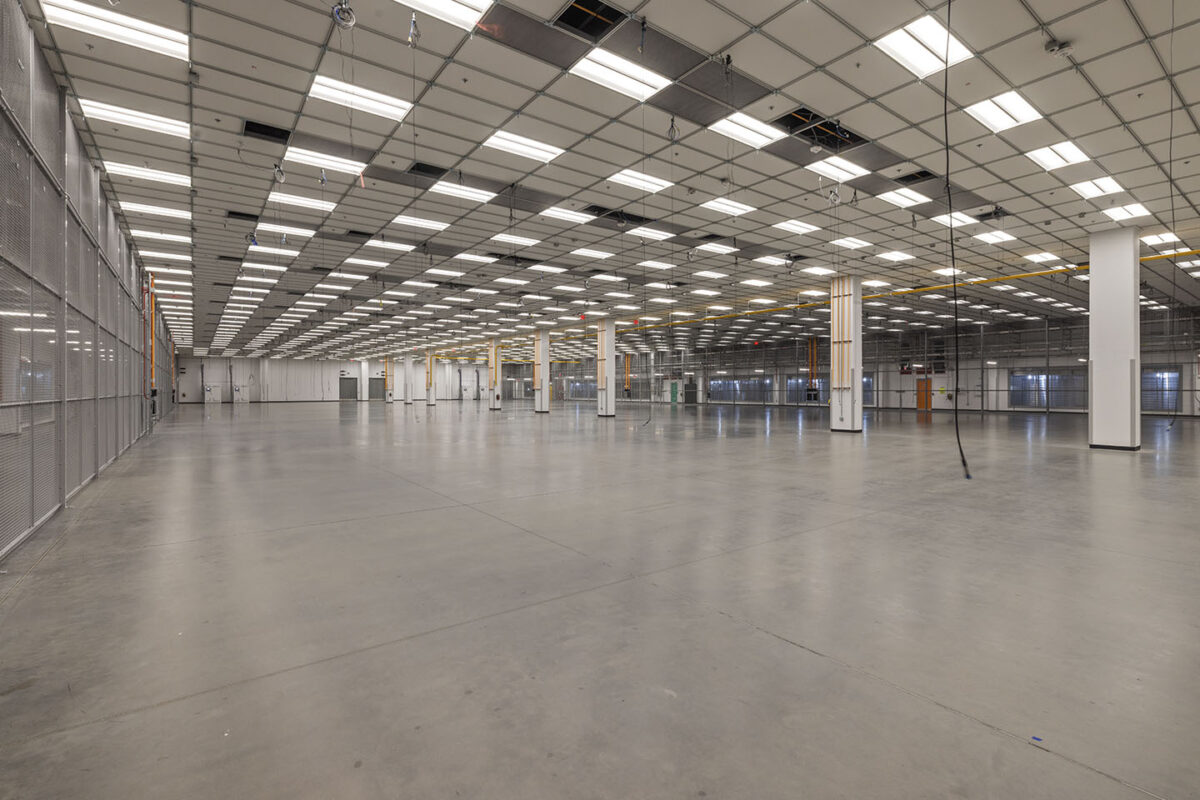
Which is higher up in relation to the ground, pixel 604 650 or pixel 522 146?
pixel 522 146

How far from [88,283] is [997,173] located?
1642 centimetres

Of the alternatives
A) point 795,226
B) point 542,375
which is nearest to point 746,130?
point 795,226

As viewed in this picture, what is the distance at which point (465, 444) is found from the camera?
15.5m

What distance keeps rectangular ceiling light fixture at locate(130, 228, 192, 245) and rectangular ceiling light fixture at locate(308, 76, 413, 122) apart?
10.1 meters

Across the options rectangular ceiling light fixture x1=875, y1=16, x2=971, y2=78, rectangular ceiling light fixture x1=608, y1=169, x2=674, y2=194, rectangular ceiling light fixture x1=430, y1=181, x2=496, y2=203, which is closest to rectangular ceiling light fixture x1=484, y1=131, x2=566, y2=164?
rectangular ceiling light fixture x1=608, y1=169, x2=674, y2=194

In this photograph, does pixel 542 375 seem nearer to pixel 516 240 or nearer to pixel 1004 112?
pixel 516 240

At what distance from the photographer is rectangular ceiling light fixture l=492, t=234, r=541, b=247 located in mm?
15555

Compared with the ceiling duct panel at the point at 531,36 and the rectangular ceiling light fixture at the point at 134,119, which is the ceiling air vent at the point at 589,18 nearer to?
the ceiling duct panel at the point at 531,36

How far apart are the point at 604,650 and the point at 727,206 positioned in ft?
39.3

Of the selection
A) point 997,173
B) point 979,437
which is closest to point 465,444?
point 997,173

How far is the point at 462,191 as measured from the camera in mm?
12141

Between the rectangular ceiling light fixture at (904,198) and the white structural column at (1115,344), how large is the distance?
6193 millimetres

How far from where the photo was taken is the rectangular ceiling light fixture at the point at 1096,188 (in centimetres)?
1133

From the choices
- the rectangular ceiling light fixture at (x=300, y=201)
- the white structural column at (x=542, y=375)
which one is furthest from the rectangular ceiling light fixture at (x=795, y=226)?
the white structural column at (x=542, y=375)
